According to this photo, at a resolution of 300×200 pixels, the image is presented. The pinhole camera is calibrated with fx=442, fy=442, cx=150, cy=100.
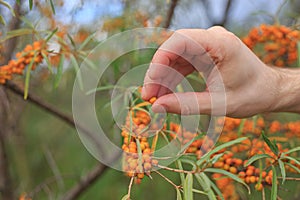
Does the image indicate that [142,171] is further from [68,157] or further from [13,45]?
[68,157]

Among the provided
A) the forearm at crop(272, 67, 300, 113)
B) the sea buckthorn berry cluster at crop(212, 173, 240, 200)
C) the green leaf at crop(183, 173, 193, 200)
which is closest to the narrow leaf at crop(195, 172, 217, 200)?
the green leaf at crop(183, 173, 193, 200)

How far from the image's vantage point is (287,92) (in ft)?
4.02

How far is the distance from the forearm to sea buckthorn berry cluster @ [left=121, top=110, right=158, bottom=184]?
0.40m

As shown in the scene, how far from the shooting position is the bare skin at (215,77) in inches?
Result: 39.4

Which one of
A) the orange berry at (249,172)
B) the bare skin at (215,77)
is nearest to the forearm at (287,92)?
the bare skin at (215,77)

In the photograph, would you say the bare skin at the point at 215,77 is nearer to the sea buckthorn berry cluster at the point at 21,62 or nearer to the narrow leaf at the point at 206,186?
the narrow leaf at the point at 206,186

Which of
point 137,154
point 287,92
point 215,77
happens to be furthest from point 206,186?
point 287,92

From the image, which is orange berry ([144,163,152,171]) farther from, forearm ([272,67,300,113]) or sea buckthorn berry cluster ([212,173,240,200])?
sea buckthorn berry cluster ([212,173,240,200])

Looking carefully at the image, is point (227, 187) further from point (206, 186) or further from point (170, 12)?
point (206, 186)

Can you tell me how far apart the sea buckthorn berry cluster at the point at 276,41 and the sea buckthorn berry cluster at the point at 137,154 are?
0.70 meters

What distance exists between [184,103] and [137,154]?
0.21 metres

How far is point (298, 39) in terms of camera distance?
1531 millimetres

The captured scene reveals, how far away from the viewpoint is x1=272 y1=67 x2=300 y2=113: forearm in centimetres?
121

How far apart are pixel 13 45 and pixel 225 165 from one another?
1.12m
